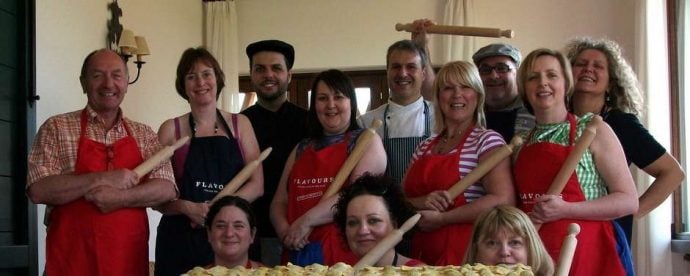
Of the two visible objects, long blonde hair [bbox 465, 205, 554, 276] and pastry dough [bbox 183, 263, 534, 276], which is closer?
pastry dough [bbox 183, 263, 534, 276]

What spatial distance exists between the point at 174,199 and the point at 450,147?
88cm

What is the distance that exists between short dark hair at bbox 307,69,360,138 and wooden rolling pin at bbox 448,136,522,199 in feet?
1.81

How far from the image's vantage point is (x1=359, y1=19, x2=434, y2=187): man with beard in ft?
9.16

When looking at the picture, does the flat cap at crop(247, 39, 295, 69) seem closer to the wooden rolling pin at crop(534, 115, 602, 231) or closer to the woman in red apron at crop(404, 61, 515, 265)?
the woman in red apron at crop(404, 61, 515, 265)

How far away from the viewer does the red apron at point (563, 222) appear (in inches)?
79.5

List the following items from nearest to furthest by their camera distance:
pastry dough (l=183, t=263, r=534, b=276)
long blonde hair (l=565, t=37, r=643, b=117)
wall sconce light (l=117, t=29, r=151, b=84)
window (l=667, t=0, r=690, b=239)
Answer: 1. pastry dough (l=183, t=263, r=534, b=276)
2. long blonde hair (l=565, t=37, r=643, b=117)
3. window (l=667, t=0, r=690, b=239)
4. wall sconce light (l=117, t=29, r=151, b=84)

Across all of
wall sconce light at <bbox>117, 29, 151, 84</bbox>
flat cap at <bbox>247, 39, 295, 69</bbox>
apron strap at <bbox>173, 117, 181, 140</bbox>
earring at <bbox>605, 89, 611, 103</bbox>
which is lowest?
apron strap at <bbox>173, 117, 181, 140</bbox>

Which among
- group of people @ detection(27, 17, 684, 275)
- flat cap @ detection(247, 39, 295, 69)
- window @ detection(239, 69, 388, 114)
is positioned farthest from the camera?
window @ detection(239, 69, 388, 114)

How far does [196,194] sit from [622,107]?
55.4 inches

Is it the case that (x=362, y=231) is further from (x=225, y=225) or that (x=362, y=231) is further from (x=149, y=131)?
(x=149, y=131)

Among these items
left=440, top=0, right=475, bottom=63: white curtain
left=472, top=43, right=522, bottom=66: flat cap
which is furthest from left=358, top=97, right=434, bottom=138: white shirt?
left=440, top=0, right=475, bottom=63: white curtain

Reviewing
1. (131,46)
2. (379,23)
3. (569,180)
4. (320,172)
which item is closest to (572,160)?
(569,180)

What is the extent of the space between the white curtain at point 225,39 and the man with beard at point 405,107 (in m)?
3.92

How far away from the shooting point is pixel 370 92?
21.9 feet
